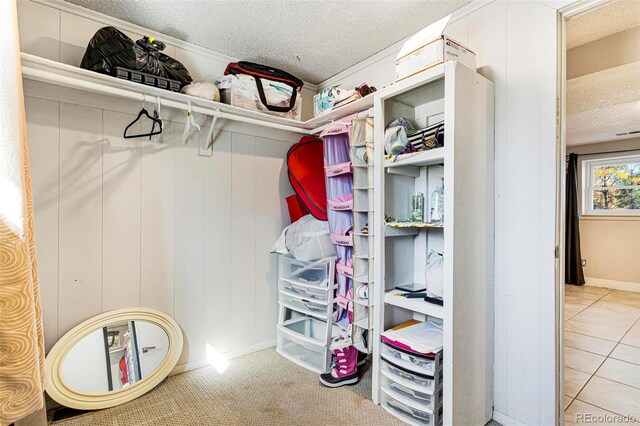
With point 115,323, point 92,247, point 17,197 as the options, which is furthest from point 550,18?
point 115,323

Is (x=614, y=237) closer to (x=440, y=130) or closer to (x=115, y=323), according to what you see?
(x=440, y=130)

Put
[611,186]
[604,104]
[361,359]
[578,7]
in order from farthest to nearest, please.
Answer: [611,186] → [604,104] → [361,359] → [578,7]

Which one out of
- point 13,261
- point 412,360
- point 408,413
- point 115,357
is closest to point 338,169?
point 412,360

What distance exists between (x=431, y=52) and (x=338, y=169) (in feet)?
2.61

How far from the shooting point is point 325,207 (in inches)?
87.7

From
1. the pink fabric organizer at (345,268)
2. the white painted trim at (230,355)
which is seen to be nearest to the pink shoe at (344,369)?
the pink fabric organizer at (345,268)

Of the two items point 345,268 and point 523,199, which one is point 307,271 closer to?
point 345,268

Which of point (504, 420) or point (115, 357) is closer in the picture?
point (504, 420)

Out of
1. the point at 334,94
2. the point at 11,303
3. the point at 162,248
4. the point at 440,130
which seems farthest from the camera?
the point at 334,94

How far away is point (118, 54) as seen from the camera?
1662 mm

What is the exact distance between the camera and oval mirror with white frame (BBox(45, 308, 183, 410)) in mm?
1664

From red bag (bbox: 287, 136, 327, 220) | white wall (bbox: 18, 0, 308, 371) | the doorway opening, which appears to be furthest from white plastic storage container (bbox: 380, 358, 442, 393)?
white wall (bbox: 18, 0, 308, 371)

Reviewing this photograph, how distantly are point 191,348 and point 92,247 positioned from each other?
0.91 m

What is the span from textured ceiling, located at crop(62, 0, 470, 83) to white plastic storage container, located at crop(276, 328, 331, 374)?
80.3 inches
